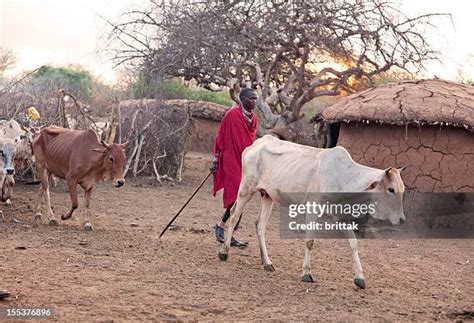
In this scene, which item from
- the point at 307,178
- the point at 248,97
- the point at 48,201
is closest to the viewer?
the point at 307,178

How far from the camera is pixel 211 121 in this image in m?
20.0

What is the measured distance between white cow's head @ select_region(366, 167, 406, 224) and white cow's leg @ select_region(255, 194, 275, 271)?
125 centimetres

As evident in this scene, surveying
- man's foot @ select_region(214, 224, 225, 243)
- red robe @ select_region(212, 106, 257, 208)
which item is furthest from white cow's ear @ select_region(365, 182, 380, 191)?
man's foot @ select_region(214, 224, 225, 243)

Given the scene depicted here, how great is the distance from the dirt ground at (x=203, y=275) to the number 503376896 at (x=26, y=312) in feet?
0.26

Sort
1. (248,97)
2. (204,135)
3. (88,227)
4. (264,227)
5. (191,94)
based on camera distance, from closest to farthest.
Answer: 1. (264,227)
2. (248,97)
3. (88,227)
4. (204,135)
5. (191,94)

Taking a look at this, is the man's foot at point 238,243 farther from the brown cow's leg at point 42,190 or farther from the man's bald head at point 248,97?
the brown cow's leg at point 42,190

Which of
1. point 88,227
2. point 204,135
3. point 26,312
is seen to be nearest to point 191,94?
point 204,135

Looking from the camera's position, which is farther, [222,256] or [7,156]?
[7,156]

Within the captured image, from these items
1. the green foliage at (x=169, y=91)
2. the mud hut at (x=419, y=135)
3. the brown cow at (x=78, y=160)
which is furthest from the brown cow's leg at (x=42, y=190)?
the green foliage at (x=169, y=91)

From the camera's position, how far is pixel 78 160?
8266 millimetres

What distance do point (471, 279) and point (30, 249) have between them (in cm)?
440

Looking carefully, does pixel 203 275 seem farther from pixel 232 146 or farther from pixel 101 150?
pixel 101 150

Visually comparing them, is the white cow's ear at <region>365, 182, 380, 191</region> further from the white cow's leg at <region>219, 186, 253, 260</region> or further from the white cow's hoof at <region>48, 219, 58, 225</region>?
the white cow's hoof at <region>48, 219, 58, 225</region>

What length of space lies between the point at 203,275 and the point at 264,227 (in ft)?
3.22
